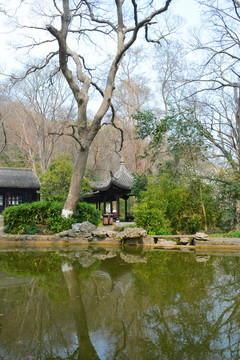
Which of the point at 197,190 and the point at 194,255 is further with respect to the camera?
the point at 197,190

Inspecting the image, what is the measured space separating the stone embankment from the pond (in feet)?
9.35

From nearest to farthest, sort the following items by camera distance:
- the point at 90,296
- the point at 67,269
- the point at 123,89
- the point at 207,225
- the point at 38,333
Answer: the point at 38,333, the point at 90,296, the point at 67,269, the point at 207,225, the point at 123,89

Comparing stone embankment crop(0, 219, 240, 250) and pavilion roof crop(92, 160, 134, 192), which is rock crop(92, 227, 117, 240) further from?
pavilion roof crop(92, 160, 134, 192)

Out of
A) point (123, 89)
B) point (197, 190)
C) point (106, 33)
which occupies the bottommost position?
point (197, 190)

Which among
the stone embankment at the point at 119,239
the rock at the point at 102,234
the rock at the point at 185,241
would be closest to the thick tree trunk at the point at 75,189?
the stone embankment at the point at 119,239

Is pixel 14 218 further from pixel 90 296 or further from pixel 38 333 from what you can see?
pixel 38 333

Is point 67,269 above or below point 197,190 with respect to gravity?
below

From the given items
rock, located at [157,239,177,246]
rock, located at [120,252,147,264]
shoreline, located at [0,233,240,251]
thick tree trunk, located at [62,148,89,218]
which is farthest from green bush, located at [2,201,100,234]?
rock, located at [120,252,147,264]

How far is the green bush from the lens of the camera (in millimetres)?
11039

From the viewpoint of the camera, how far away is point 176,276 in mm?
5262

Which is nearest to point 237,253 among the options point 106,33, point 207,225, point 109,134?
point 207,225

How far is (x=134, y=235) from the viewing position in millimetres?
9594

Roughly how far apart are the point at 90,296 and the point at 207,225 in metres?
8.05

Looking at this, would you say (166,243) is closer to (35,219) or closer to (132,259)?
(132,259)
